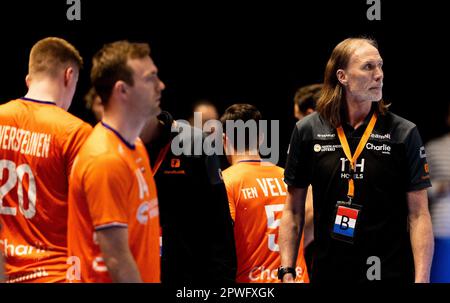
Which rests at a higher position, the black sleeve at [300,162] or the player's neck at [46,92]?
the player's neck at [46,92]

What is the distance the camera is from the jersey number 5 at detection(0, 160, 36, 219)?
12.4ft

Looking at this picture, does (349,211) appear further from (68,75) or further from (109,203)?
(68,75)

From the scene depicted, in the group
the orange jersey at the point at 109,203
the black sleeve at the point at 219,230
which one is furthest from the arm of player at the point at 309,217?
the orange jersey at the point at 109,203

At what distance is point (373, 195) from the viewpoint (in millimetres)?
3840

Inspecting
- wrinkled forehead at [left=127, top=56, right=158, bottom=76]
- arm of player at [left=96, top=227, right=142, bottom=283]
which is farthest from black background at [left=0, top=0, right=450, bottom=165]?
arm of player at [left=96, top=227, right=142, bottom=283]

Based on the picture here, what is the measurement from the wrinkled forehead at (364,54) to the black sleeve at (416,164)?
46 cm

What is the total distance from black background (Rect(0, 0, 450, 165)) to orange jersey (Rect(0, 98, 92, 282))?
3426 mm

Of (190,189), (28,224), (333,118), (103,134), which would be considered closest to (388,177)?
(333,118)

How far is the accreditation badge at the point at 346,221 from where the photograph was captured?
150 inches

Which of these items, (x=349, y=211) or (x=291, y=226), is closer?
(x=349, y=211)

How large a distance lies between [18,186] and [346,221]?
1.82m

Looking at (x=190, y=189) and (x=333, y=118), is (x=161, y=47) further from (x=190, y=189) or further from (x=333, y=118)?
(x=333, y=118)

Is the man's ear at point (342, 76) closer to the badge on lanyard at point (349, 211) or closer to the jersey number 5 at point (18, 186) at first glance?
the badge on lanyard at point (349, 211)
